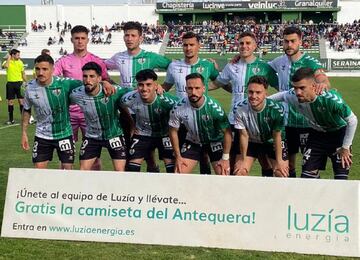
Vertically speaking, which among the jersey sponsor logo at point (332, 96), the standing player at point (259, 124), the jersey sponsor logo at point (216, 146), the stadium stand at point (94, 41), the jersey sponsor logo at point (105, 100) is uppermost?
the stadium stand at point (94, 41)

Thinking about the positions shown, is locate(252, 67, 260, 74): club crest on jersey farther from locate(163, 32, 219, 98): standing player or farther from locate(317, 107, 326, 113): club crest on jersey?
locate(317, 107, 326, 113): club crest on jersey

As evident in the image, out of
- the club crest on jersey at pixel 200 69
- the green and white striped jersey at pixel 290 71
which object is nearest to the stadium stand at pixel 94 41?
the club crest on jersey at pixel 200 69

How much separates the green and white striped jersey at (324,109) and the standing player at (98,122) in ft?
6.71

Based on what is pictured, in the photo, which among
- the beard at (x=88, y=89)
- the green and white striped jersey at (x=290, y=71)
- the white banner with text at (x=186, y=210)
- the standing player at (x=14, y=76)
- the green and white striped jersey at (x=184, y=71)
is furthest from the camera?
the standing player at (x=14, y=76)

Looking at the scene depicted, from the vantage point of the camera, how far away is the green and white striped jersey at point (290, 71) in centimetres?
694

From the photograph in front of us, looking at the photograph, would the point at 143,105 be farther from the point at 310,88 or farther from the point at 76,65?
the point at 310,88

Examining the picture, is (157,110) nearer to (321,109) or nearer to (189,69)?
(189,69)

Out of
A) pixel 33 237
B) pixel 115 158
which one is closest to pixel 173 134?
pixel 115 158

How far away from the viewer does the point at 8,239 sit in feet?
18.7

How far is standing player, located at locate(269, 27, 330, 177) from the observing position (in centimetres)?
679

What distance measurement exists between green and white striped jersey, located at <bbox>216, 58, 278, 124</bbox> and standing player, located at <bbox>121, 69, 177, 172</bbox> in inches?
33.4

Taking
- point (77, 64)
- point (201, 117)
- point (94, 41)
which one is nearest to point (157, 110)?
point (201, 117)

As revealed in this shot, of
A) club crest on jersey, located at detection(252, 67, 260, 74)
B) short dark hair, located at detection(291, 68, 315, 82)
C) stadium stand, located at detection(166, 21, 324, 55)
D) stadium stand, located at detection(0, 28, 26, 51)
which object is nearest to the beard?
club crest on jersey, located at detection(252, 67, 260, 74)

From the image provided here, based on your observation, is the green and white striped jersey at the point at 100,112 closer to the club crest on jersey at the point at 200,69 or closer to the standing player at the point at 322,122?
the club crest on jersey at the point at 200,69
